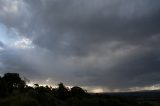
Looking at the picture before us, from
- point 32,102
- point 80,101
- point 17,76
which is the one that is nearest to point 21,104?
point 32,102

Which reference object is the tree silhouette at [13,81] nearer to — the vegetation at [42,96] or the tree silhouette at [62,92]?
the vegetation at [42,96]

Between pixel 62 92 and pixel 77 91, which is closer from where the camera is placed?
pixel 62 92

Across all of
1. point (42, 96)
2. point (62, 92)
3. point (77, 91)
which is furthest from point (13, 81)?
point (42, 96)

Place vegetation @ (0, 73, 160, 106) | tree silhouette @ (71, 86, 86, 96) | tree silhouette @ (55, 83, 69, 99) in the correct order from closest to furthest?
vegetation @ (0, 73, 160, 106) → tree silhouette @ (55, 83, 69, 99) → tree silhouette @ (71, 86, 86, 96)

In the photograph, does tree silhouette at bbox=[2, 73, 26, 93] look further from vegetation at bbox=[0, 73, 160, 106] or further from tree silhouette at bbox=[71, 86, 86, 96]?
tree silhouette at bbox=[71, 86, 86, 96]

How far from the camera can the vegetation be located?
52875 millimetres

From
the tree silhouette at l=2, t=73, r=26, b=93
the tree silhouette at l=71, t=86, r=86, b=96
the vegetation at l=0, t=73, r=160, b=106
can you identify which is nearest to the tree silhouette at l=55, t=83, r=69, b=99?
the vegetation at l=0, t=73, r=160, b=106

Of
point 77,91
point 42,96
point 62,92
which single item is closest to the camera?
point 42,96

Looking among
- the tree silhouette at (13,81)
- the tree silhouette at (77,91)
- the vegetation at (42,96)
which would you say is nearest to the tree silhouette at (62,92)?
the vegetation at (42,96)

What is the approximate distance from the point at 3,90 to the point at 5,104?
20609mm

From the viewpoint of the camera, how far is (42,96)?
61625 millimetres

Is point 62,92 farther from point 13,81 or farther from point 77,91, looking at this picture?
point 13,81

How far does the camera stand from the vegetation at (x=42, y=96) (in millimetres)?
52875

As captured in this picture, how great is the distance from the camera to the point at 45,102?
58.3 metres
